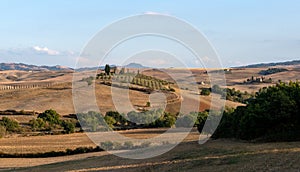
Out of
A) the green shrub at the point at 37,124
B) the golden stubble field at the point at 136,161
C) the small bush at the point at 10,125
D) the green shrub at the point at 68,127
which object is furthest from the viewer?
the green shrub at the point at 37,124

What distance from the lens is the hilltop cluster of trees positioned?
3381cm

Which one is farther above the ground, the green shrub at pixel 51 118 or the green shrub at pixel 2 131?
the green shrub at pixel 51 118

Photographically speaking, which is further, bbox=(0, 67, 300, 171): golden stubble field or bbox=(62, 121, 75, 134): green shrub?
bbox=(62, 121, 75, 134): green shrub

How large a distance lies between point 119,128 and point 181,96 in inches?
1443

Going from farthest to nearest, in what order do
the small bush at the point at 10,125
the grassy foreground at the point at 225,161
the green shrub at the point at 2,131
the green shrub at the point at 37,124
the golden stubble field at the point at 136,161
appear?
the green shrub at the point at 37,124 → the small bush at the point at 10,125 → the green shrub at the point at 2,131 → the golden stubble field at the point at 136,161 → the grassy foreground at the point at 225,161

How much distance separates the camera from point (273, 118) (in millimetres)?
34750

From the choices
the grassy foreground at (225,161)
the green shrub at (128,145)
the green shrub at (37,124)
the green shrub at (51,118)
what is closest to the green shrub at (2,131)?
the green shrub at (37,124)

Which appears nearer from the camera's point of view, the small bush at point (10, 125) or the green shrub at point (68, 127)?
the green shrub at point (68, 127)

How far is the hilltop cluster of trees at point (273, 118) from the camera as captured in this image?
3381 centimetres

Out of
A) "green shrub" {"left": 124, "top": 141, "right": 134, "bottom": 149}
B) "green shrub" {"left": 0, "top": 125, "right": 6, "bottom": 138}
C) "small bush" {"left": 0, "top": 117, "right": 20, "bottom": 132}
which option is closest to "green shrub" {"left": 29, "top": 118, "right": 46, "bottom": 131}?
"small bush" {"left": 0, "top": 117, "right": 20, "bottom": 132}

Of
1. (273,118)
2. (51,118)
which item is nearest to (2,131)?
(51,118)

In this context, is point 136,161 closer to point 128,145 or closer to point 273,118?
point 273,118

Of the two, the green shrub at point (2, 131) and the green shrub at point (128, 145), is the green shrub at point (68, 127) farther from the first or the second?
the green shrub at point (128, 145)

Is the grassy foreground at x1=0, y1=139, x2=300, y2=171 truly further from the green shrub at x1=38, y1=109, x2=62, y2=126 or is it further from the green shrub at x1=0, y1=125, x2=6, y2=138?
the green shrub at x1=38, y1=109, x2=62, y2=126
